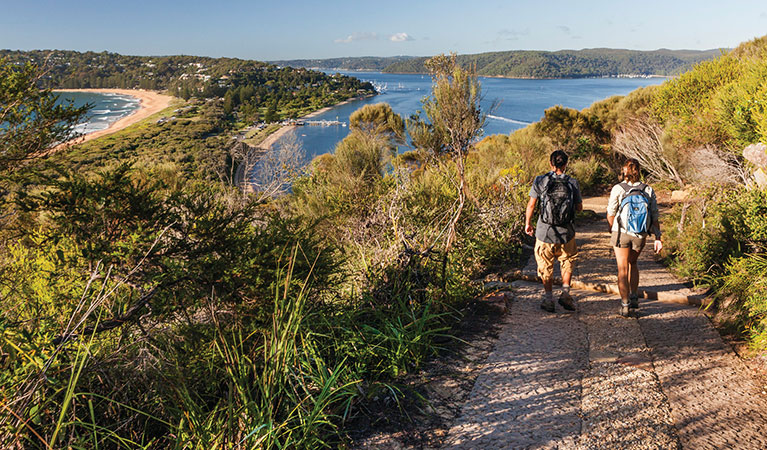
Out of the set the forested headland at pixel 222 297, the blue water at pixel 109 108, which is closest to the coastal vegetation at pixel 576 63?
the blue water at pixel 109 108

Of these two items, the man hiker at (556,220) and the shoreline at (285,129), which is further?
the shoreline at (285,129)

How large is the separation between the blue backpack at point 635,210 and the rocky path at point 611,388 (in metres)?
0.78

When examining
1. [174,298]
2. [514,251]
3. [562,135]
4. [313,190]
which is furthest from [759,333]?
[562,135]

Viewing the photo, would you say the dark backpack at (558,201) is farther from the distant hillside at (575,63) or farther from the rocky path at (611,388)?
the distant hillside at (575,63)

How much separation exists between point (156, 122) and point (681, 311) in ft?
183

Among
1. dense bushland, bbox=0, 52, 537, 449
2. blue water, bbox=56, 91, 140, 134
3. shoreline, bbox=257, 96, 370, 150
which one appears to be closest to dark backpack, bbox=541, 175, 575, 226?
dense bushland, bbox=0, 52, 537, 449

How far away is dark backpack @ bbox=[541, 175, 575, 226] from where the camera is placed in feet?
12.0

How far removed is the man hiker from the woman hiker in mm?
341

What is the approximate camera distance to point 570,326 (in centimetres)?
349

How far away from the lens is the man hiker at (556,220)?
367 centimetres

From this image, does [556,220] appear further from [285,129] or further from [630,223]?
[285,129]

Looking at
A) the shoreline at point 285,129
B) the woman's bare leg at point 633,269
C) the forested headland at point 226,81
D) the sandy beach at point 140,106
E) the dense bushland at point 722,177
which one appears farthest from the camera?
the forested headland at point 226,81

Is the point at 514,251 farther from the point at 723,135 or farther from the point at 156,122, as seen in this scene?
the point at 156,122

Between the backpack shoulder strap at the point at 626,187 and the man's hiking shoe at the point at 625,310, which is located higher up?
the backpack shoulder strap at the point at 626,187
